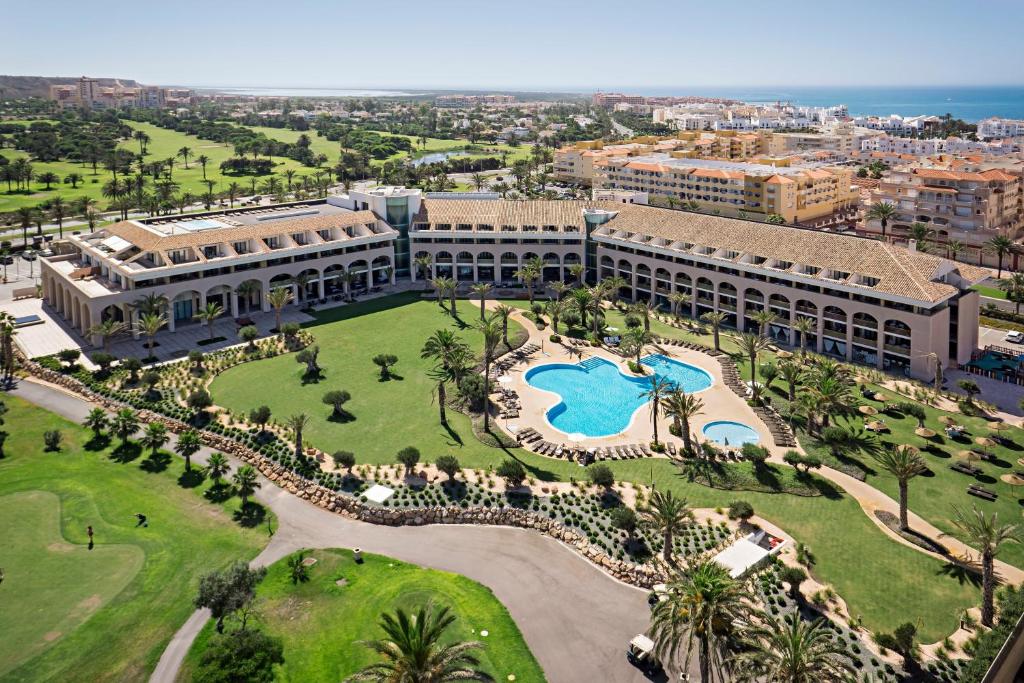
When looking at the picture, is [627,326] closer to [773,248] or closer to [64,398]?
[773,248]

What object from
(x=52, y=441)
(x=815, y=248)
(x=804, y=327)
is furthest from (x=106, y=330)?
(x=815, y=248)

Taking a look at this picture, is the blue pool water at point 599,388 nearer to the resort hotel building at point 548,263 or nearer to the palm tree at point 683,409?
the palm tree at point 683,409

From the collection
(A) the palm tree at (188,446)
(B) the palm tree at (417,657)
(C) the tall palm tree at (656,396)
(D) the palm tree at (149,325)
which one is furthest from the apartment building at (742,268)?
(B) the palm tree at (417,657)

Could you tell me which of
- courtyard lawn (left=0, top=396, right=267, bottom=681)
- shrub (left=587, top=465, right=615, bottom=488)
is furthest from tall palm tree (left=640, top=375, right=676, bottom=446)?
courtyard lawn (left=0, top=396, right=267, bottom=681)

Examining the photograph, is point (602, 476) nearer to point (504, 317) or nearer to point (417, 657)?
point (417, 657)

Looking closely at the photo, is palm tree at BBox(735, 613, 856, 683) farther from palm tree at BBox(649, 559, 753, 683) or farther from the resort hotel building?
the resort hotel building
